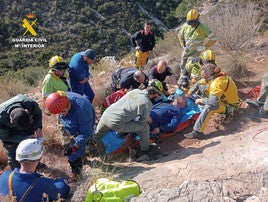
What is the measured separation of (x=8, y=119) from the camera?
149 inches

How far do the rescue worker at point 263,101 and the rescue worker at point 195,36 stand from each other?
1402 mm

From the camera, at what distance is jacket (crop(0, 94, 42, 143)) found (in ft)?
12.4

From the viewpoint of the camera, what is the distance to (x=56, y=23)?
25.0m

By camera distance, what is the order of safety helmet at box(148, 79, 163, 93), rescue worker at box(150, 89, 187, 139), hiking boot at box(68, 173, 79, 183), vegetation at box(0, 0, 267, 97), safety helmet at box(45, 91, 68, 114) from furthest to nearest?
vegetation at box(0, 0, 267, 97) < safety helmet at box(148, 79, 163, 93) < rescue worker at box(150, 89, 187, 139) < hiking boot at box(68, 173, 79, 183) < safety helmet at box(45, 91, 68, 114)

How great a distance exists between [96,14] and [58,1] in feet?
11.0

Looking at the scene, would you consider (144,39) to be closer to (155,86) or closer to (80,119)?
(155,86)

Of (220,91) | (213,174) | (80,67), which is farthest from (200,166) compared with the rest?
(80,67)

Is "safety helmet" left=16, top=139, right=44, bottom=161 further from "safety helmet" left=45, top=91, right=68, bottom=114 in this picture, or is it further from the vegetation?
the vegetation

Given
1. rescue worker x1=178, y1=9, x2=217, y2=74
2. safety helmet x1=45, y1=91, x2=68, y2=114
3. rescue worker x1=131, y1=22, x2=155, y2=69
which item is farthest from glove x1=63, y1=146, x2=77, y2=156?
rescue worker x1=131, y1=22, x2=155, y2=69

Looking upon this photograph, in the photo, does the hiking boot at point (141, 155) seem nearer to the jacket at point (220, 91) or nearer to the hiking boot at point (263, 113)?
the jacket at point (220, 91)

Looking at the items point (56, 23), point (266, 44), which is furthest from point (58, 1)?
point (266, 44)

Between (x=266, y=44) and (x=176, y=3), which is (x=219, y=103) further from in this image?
(x=176, y=3)

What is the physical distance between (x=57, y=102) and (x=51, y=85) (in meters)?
1.30

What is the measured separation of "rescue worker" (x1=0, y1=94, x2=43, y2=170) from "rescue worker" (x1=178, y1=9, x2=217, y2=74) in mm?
3461
